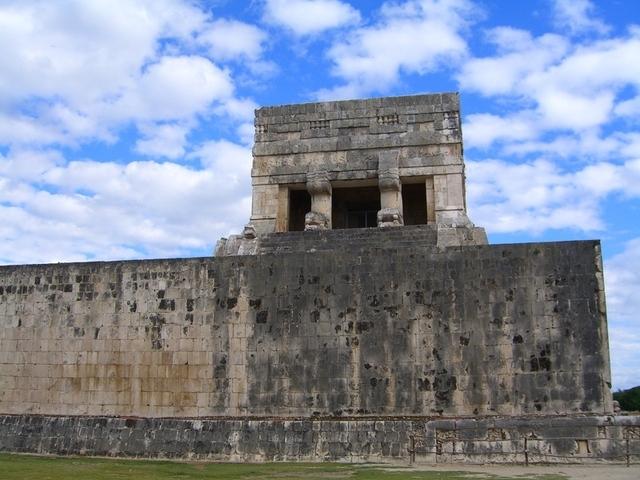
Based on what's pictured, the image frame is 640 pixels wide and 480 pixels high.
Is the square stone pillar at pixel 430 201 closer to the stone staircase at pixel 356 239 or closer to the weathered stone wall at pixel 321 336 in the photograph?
the stone staircase at pixel 356 239

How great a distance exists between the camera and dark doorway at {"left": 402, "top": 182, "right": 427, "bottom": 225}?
20.0 meters

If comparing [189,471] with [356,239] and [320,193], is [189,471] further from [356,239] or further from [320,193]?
[320,193]

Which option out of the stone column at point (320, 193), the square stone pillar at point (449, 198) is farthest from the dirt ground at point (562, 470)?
the stone column at point (320, 193)

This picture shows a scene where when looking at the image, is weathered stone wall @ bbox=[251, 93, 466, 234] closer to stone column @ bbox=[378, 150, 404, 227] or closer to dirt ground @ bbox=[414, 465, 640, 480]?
stone column @ bbox=[378, 150, 404, 227]

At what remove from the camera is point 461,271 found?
41.4ft

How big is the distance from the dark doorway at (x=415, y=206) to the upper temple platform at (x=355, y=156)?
1308mm

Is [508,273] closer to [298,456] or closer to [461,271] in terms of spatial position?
[461,271]

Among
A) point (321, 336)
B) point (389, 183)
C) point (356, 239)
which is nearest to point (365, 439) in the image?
point (321, 336)

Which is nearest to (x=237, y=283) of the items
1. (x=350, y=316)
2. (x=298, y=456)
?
(x=350, y=316)

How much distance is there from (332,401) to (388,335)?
157 centimetres

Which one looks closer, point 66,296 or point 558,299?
point 558,299

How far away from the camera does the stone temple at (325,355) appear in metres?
11.6

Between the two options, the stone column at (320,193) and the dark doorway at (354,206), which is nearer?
the stone column at (320,193)

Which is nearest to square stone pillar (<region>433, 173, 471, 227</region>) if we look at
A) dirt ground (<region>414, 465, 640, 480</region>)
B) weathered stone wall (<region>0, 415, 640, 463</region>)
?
weathered stone wall (<region>0, 415, 640, 463</region>)
